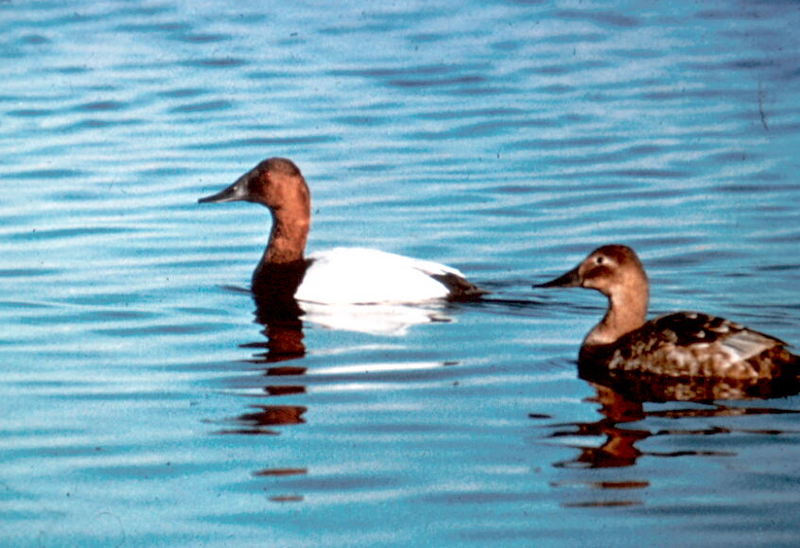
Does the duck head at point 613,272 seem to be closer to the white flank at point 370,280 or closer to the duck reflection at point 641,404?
the duck reflection at point 641,404

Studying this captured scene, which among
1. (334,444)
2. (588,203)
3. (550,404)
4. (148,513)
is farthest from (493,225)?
(148,513)

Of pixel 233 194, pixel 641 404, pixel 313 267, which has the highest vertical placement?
pixel 233 194

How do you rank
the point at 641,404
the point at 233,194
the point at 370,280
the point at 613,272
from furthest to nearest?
the point at 233,194 → the point at 370,280 → the point at 613,272 → the point at 641,404

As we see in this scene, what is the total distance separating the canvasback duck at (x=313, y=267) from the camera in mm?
9141

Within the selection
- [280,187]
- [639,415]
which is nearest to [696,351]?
[639,415]

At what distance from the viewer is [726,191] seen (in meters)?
11.4

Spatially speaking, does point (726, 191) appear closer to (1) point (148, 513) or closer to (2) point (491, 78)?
(2) point (491, 78)

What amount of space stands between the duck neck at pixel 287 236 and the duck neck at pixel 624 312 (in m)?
2.54

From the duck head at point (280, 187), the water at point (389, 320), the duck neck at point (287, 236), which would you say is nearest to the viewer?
the water at point (389, 320)

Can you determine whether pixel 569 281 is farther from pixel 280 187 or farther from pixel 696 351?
pixel 280 187

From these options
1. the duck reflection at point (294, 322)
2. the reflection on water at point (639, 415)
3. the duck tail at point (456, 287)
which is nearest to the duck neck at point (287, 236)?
the duck reflection at point (294, 322)

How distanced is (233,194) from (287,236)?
46 cm

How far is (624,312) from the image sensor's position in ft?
26.4

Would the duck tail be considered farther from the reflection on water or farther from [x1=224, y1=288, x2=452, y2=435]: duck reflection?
the reflection on water
